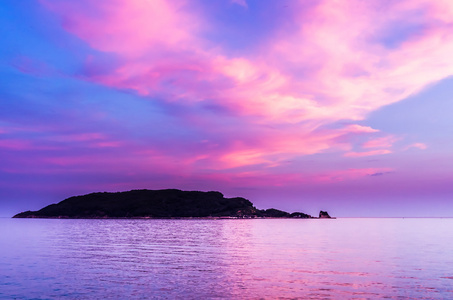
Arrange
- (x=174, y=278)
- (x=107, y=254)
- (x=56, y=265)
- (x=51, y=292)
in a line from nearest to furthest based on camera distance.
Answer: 1. (x=51, y=292)
2. (x=174, y=278)
3. (x=56, y=265)
4. (x=107, y=254)

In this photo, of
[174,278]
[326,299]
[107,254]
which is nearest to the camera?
[326,299]

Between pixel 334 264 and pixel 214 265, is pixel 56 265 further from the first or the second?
pixel 334 264

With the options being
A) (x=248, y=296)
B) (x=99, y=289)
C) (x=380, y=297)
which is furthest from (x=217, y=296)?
(x=380, y=297)

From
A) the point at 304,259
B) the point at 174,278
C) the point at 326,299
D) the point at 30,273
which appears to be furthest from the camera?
the point at 304,259

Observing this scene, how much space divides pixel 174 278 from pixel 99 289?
778 cm

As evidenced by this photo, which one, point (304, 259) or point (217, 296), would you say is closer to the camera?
point (217, 296)

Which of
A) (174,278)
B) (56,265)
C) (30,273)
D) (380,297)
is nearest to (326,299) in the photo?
(380,297)

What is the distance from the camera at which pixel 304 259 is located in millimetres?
56656

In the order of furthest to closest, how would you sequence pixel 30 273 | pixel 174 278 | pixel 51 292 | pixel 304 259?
pixel 304 259 < pixel 30 273 < pixel 174 278 < pixel 51 292

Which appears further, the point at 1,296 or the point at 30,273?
the point at 30,273

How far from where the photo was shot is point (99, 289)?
114ft

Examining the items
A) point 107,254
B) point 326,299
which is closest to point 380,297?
point 326,299

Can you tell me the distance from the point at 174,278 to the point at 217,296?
9.35 metres

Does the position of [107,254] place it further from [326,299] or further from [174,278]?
[326,299]
